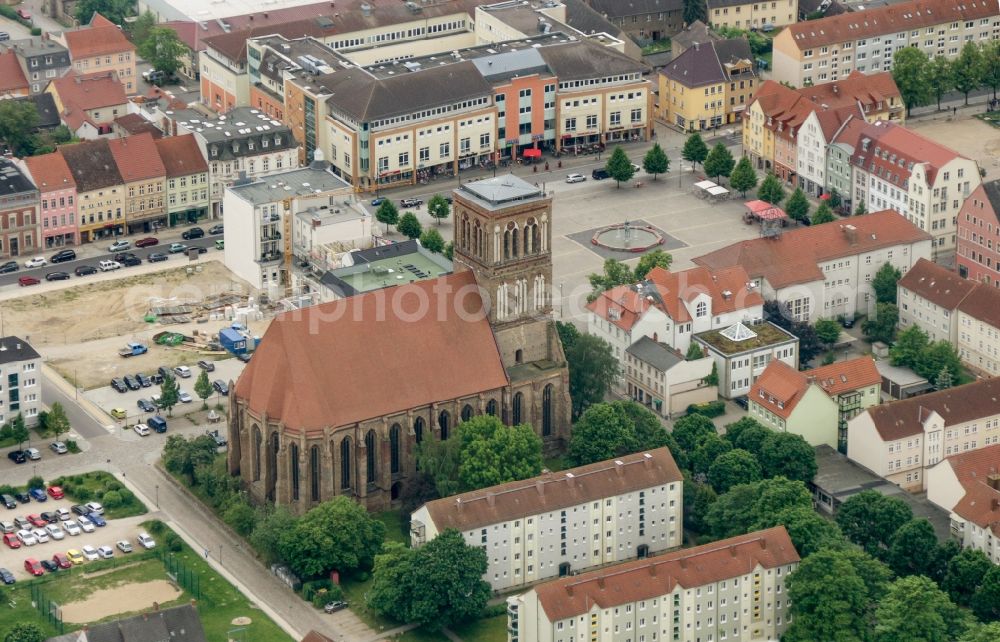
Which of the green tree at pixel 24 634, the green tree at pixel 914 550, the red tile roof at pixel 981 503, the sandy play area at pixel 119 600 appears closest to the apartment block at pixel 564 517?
the green tree at pixel 914 550

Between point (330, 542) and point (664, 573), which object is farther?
point (330, 542)

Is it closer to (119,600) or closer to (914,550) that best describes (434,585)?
(119,600)

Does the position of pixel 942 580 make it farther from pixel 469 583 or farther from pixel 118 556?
pixel 118 556

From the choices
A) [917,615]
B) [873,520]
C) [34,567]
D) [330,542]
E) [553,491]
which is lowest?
[34,567]

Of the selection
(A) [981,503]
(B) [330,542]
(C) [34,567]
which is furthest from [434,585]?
(A) [981,503]

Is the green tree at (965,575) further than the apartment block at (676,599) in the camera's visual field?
Yes

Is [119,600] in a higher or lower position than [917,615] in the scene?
lower

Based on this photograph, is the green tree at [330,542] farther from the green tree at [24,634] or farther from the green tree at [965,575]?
the green tree at [965,575]
